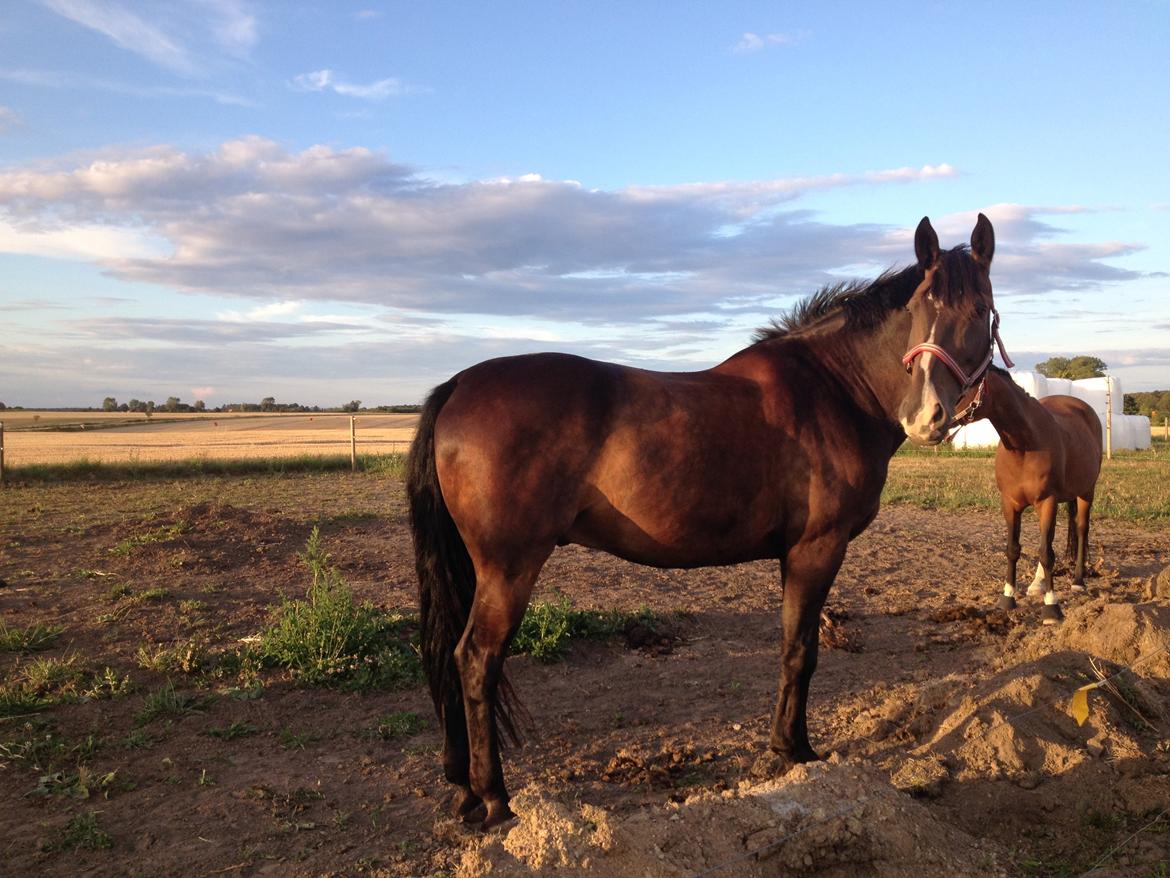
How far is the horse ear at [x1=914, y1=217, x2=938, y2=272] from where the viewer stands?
3857 millimetres

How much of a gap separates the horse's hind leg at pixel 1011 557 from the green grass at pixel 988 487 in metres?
6.22

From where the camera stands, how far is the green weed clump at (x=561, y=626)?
569cm

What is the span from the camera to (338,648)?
532 cm

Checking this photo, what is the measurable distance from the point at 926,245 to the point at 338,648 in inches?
173

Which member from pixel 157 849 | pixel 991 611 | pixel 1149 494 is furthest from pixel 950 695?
pixel 1149 494

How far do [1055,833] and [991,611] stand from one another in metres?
4.04

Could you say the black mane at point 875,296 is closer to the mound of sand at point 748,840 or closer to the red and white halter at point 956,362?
the red and white halter at point 956,362

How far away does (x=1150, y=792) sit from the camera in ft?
11.3

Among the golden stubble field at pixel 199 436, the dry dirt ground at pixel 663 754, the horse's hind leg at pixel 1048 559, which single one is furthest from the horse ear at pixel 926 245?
the golden stubble field at pixel 199 436

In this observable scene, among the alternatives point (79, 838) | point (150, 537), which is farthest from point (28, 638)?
point (150, 537)

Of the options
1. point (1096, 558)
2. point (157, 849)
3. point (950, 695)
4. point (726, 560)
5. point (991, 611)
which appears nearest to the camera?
point (157, 849)

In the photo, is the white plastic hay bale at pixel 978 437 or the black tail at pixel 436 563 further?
the white plastic hay bale at pixel 978 437

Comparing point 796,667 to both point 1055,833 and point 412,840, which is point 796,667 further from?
point 412,840

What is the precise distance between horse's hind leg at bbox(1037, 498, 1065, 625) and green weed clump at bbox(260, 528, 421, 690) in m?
5.43
